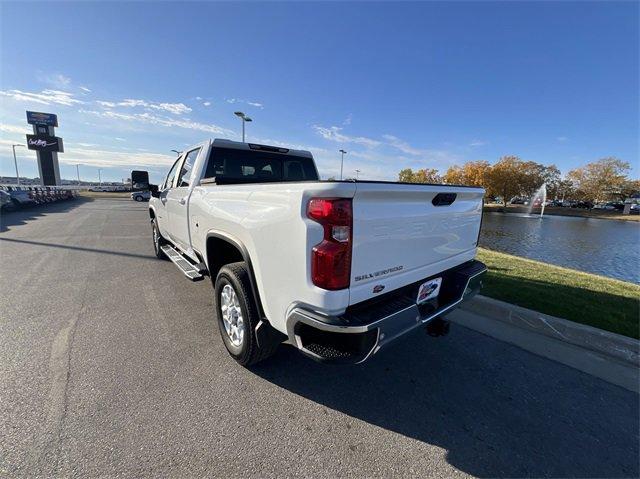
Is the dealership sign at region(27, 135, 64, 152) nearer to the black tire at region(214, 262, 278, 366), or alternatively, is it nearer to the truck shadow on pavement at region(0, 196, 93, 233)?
the truck shadow on pavement at region(0, 196, 93, 233)

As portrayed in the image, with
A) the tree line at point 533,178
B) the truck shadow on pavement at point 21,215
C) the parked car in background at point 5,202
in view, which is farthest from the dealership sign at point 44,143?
the tree line at point 533,178

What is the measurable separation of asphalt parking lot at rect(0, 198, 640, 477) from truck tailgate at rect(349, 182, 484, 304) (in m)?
0.99

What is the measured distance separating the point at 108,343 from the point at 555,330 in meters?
4.91

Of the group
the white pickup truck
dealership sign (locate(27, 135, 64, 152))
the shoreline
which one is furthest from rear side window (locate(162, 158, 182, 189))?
dealership sign (locate(27, 135, 64, 152))

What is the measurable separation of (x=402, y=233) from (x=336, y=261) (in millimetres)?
626

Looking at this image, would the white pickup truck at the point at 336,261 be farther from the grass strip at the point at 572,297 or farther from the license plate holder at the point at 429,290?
the grass strip at the point at 572,297

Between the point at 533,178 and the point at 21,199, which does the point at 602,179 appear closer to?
the point at 533,178

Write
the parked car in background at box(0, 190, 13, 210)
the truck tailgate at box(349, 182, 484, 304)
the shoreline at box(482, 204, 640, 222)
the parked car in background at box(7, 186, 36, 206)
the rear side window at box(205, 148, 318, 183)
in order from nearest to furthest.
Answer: the truck tailgate at box(349, 182, 484, 304) → the rear side window at box(205, 148, 318, 183) → the parked car in background at box(0, 190, 13, 210) → the parked car in background at box(7, 186, 36, 206) → the shoreline at box(482, 204, 640, 222)

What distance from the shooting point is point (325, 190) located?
1.81m

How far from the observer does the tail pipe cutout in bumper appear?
1.90 meters

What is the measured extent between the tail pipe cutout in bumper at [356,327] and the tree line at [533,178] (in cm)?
6334

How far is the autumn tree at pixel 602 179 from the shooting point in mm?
61544

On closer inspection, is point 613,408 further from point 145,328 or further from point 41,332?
point 41,332

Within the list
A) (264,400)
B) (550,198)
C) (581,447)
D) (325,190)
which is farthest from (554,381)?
(550,198)
